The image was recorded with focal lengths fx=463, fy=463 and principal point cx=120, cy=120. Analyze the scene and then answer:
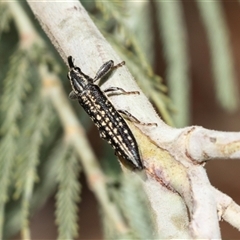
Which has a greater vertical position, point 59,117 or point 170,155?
point 59,117

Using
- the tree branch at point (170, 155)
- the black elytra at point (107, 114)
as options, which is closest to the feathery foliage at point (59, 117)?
the black elytra at point (107, 114)

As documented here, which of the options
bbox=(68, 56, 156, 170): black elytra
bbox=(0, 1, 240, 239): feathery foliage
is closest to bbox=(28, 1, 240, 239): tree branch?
bbox=(68, 56, 156, 170): black elytra

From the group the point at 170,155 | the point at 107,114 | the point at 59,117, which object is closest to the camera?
the point at 170,155

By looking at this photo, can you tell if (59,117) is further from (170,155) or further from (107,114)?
(170,155)

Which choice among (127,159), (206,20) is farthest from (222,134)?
(206,20)

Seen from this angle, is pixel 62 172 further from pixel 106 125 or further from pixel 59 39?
pixel 59 39

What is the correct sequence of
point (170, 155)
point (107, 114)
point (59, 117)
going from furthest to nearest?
1. point (59, 117)
2. point (107, 114)
3. point (170, 155)

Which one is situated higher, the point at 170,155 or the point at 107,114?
the point at 107,114

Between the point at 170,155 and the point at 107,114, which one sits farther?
the point at 107,114

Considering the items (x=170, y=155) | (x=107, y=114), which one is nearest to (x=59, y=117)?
(x=107, y=114)
